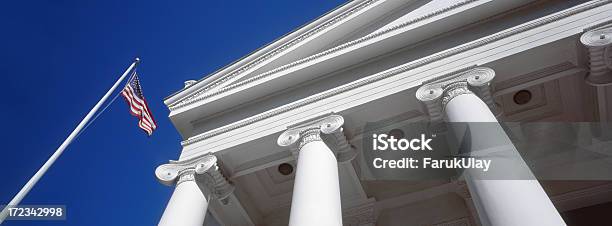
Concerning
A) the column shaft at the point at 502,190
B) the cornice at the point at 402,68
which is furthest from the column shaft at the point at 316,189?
the column shaft at the point at 502,190

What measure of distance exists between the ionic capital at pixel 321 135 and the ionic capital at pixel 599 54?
8.51 meters

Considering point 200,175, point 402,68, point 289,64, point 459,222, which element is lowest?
point 459,222

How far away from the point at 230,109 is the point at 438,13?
10271 millimetres

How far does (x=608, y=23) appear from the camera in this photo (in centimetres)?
1603

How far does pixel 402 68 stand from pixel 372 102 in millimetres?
1935

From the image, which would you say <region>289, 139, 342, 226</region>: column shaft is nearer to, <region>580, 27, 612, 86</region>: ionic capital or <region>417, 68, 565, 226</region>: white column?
<region>417, 68, 565, 226</region>: white column

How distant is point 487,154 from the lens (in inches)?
522

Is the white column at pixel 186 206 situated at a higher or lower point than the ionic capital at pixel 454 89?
lower

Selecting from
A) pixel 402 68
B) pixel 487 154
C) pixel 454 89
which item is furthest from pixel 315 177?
pixel 402 68

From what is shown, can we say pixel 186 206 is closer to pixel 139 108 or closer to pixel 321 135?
pixel 321 135

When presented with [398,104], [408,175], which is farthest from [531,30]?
[408,175]

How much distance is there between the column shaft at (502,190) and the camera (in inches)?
423

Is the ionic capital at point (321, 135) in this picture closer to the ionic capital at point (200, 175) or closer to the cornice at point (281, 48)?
the ionic capital at point (200, 175)

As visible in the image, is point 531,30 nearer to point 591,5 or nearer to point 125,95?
point 591,5
